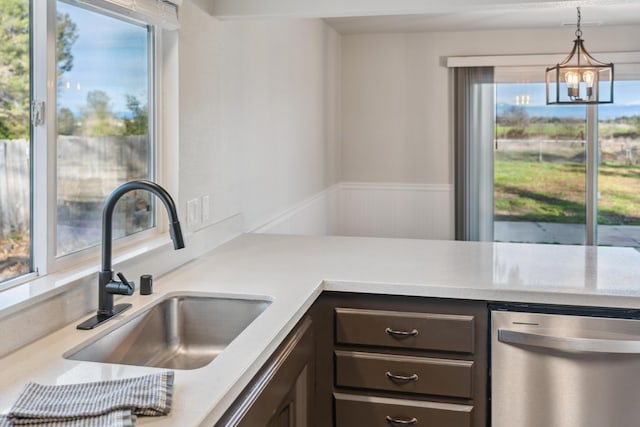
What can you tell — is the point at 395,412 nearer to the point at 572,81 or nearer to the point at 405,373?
the point at 405,373

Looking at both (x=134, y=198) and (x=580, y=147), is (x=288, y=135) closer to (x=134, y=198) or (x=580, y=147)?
(x=134, y=198)

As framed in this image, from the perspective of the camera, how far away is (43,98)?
154 cm

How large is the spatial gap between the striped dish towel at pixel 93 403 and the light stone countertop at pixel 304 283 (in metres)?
0.03

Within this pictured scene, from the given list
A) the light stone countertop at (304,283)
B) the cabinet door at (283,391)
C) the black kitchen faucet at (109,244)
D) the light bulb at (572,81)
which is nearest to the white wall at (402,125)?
the light bulb at (572,81)

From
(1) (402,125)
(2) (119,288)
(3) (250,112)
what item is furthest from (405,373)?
(1) (402,125)

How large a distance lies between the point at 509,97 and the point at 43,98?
4.89m

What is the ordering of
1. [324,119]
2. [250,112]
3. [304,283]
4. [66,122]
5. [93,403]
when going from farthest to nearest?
[324,119]
[250,112]
[304,283]
[66,122]
[93,403]

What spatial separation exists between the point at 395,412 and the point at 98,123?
1.28 metres

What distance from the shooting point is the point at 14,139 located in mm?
1482

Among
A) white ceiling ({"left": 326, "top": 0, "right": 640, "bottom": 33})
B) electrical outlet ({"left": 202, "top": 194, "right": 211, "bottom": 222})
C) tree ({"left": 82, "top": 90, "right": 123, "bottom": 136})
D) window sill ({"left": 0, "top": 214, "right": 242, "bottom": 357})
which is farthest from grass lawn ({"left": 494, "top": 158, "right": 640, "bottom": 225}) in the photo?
tree ({"left": 82, "top": 90, "right": 123, "bottom": 136})

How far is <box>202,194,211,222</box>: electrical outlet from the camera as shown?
243 cm

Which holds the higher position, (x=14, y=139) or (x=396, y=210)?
(x=14, y=139)

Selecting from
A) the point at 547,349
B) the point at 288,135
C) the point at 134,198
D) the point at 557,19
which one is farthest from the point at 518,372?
the point at 557,19

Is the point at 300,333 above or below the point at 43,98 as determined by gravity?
below
